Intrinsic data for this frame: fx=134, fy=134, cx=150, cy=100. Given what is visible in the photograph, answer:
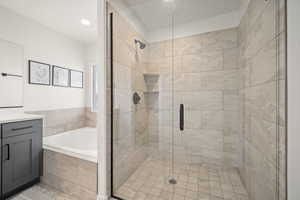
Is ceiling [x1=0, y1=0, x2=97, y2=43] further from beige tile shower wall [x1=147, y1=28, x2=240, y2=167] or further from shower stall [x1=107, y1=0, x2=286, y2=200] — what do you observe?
beige tile shower wall [x1=147, y1=28, x2=240, y2=167]

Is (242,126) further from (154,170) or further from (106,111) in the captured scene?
(106,111)

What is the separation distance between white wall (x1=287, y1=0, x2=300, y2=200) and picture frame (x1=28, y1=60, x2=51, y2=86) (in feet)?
9.58

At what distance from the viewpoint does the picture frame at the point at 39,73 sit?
208 centimetres

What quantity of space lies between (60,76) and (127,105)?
1670 mm

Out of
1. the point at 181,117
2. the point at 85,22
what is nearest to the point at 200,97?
the point at 181,117

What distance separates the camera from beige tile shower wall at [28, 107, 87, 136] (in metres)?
2.28

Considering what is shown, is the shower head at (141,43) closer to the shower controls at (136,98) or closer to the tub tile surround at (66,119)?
the shower controls at (136,98)

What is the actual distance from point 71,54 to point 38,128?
1607mm

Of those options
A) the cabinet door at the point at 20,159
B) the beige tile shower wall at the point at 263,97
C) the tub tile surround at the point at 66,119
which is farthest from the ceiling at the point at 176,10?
the tub tile surround at the point at 66,119

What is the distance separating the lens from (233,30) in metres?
1.76

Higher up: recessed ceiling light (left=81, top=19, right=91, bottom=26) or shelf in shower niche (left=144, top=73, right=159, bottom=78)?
recessed ceiling light (left=81, top=19, right=91, bottom=26)

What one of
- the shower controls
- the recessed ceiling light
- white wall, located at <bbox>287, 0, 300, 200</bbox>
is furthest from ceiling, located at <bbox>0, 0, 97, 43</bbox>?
white wall, located at <bbox>287, 0, 300, 200</bbox>

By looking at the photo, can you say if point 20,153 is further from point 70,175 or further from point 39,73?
point 39,73

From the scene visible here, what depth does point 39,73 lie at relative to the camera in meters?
2.18
